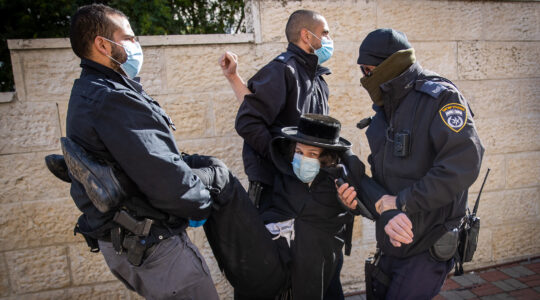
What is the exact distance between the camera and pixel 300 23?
108 inches

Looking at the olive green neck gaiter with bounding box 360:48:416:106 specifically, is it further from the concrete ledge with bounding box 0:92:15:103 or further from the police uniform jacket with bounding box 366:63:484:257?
the concrete ledge with bounding box 0:92:15:103

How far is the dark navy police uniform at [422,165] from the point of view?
1.69 m

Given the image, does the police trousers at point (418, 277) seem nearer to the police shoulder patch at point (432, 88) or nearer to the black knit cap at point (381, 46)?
the police shoulder patch at point (432, 88)

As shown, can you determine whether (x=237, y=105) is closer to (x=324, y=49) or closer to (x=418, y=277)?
Result: (x=324, y=49)

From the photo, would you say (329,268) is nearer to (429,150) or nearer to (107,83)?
(429,150)

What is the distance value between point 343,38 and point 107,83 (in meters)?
2.18

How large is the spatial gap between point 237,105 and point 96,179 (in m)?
1.75

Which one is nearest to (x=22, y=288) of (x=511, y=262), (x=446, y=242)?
(x=446, y=242)

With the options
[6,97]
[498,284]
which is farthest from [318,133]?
[498,284]

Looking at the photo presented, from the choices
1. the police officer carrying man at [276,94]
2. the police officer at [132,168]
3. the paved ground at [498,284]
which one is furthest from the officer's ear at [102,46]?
the paved ground at [498,284]

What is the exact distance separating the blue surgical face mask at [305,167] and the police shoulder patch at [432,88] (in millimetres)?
709

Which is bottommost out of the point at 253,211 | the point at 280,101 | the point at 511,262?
the point at 511,262

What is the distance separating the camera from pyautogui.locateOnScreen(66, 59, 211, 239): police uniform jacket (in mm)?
1547

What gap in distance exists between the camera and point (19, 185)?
285 cm
